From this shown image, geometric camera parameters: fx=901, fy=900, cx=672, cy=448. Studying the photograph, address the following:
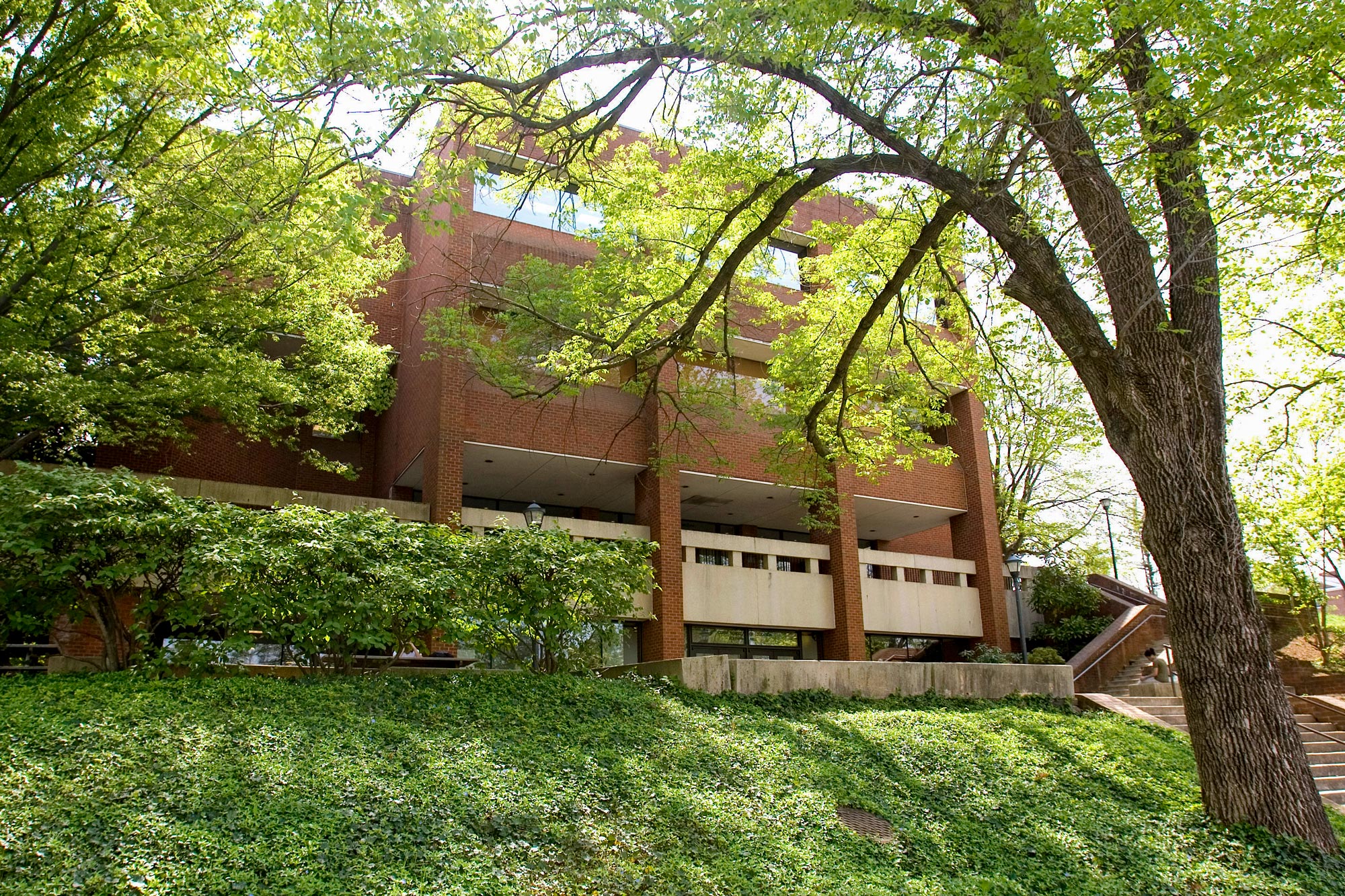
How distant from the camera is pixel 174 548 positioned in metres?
7.48

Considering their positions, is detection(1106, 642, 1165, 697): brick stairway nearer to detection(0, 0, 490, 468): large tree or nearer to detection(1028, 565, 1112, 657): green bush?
detection(1028, 565, 1112, 657): green bush

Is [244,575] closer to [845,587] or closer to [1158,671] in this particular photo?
[845,587]

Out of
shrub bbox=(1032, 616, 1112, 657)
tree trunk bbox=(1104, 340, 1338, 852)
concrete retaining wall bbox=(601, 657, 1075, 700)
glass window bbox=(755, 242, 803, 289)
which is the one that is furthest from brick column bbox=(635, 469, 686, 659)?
shrub bbox=(1032, 616, 1112, 657)

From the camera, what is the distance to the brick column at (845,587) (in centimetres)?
1955

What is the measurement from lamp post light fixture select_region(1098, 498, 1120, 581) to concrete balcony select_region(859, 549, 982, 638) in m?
9.38

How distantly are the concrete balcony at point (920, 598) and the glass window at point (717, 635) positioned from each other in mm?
2789

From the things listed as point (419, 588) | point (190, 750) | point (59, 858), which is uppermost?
point (419, 588)

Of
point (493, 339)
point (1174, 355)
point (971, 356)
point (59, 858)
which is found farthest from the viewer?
point (493, 339)

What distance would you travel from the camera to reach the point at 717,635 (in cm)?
1980

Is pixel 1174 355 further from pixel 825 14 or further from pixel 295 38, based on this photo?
pixel 295 38

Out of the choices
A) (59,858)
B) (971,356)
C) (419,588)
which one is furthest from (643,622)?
(59,858)

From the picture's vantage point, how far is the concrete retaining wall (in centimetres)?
1075

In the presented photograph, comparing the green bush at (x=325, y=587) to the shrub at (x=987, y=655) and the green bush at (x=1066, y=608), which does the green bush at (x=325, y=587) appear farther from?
the green bush at (x=1066, y=608)

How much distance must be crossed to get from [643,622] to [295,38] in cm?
1273
